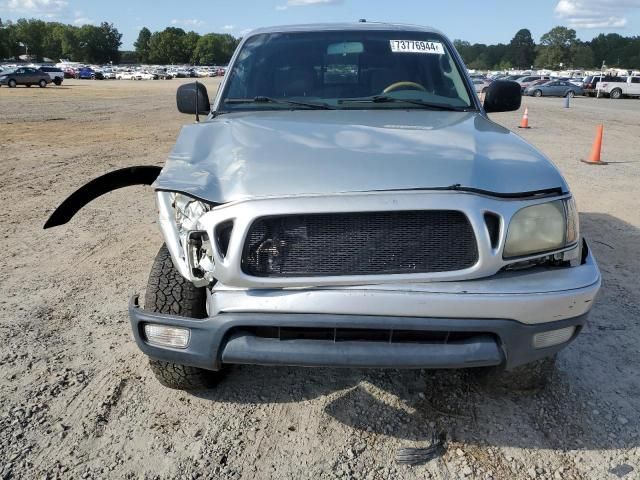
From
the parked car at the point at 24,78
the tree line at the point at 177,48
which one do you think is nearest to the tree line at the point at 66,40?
the tree line at the point at 177,48

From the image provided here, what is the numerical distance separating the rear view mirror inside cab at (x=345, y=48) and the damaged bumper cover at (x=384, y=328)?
2.24 meters

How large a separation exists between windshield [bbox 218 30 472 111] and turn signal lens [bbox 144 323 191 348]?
1.74 metres

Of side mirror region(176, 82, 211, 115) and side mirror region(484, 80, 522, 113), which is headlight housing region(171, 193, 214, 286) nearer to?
side mirror region(176, 82, 211, 115)

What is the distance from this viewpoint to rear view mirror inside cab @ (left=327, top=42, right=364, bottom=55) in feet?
13.0

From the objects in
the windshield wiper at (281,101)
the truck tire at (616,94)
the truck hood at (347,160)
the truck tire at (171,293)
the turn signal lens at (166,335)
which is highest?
the windshield wiper at (281,101)

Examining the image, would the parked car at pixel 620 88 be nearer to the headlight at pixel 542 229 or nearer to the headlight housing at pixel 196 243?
the headlight at pixel 542 229

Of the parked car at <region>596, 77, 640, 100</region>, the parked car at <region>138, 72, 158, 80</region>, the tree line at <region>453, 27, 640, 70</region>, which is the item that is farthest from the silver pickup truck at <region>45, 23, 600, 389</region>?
the tree line at <region>453, 27, 640, 70</region>

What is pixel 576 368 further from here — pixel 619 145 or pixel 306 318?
pixel 619 145

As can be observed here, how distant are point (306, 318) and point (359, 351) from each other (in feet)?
0.85

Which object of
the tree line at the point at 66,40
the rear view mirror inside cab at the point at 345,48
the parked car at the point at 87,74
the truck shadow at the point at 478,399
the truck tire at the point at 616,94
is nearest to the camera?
the truck shadow at the point at 478,399

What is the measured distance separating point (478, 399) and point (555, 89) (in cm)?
4427

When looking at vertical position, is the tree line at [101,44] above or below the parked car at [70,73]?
above

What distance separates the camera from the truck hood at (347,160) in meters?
2.31

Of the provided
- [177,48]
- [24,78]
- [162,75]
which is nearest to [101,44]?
[177,48]
